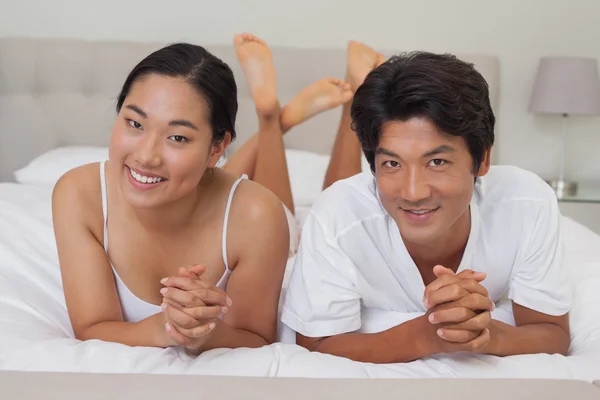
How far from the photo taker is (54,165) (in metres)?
2.93

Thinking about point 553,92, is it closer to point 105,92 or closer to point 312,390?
point 105,92

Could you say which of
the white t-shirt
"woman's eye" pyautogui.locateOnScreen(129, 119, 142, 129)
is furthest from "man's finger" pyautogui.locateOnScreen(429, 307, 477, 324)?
"woman's eye" pyautogui.locateOnScreen(129, 119, 142, 129)

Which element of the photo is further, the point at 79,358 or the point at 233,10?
the point at 233,10

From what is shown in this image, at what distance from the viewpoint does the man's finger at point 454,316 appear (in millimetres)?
1178

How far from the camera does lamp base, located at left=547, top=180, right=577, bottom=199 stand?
10.9 feet

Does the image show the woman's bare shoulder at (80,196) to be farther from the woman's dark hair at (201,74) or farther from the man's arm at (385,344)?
the man's arm at (385,344)

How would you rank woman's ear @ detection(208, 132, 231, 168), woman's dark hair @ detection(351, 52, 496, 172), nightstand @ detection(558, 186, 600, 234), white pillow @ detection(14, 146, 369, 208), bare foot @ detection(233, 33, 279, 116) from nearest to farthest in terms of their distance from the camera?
1. woman's dark hair @ detection(351, 52, 496, 172)
2. woman's ear @ detection(208, 132, 231, 168)
3. bare foot @ detection(233, 33, 279, 116)
4. white pillow @ detection(14, 146, 369, 208)
5. nightstand @ detection(558, 186, 600, 234)

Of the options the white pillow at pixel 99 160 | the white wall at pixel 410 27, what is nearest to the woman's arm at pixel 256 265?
the white pillow at pixel 99 160

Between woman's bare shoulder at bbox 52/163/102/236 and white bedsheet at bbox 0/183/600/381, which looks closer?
white bedsheet at bbox 0/183/600/381

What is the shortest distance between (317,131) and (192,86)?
6.25 feet

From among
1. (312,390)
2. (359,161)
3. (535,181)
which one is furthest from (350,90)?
(312,390)

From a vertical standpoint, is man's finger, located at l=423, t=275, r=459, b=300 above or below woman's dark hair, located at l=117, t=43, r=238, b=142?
below

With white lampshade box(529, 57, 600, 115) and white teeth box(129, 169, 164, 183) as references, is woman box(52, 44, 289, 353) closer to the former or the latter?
white teeth box(129, 169, 164, 183)

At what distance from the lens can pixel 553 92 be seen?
3.25m
